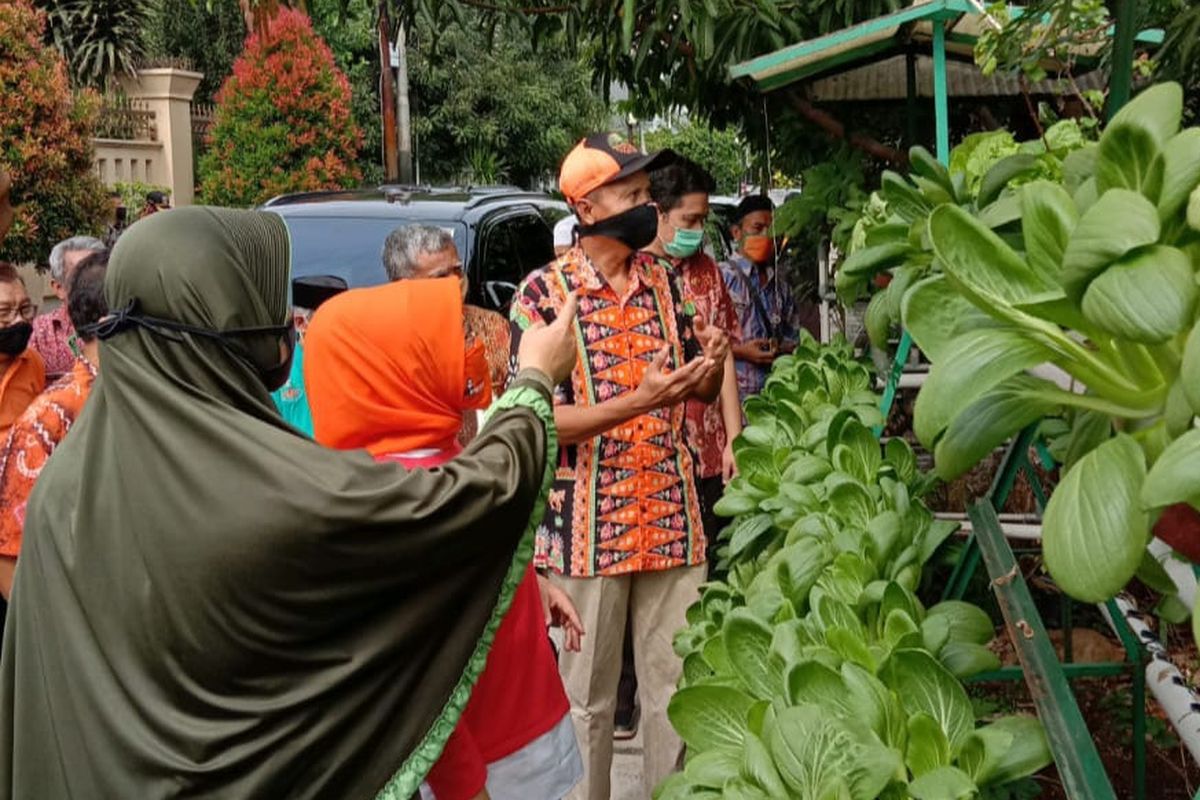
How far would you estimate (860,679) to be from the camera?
5.58ft

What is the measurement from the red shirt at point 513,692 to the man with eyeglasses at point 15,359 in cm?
174

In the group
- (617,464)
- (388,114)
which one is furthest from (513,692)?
(388,114)

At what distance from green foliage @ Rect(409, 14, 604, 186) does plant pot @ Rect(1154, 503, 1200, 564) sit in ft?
85.4

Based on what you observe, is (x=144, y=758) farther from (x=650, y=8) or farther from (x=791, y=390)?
(x=650, y=8)

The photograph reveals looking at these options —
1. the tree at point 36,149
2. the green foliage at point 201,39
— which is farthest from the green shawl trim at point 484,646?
the green foliage at point 201,39

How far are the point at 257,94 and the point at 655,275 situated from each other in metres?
19.4

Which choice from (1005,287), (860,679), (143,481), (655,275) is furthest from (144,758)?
(655,275)

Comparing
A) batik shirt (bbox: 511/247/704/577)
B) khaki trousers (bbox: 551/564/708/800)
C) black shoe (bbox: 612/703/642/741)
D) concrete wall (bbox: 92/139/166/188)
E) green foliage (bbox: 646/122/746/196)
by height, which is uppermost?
green foliage (bbox: 646/122/746/196)

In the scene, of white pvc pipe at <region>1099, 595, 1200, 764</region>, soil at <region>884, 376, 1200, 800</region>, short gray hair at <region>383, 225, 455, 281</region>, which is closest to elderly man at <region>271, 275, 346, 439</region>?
short gray hair at <region>383, 225, 455, 281</region>

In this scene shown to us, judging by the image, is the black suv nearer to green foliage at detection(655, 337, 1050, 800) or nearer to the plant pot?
green foliage at detection(655, 337, 1050, 800)

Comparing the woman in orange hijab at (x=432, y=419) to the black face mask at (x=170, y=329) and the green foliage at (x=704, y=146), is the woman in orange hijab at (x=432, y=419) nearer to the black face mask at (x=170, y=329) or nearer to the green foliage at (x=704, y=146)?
the black face mask at (x=170, y=329)

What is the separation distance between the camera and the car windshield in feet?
22.8

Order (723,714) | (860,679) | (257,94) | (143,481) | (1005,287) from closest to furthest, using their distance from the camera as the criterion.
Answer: (1005,287)
(860,679)
(723,714)
(143,481)
(257,94)

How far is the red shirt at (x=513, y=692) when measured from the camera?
2.88 metres
